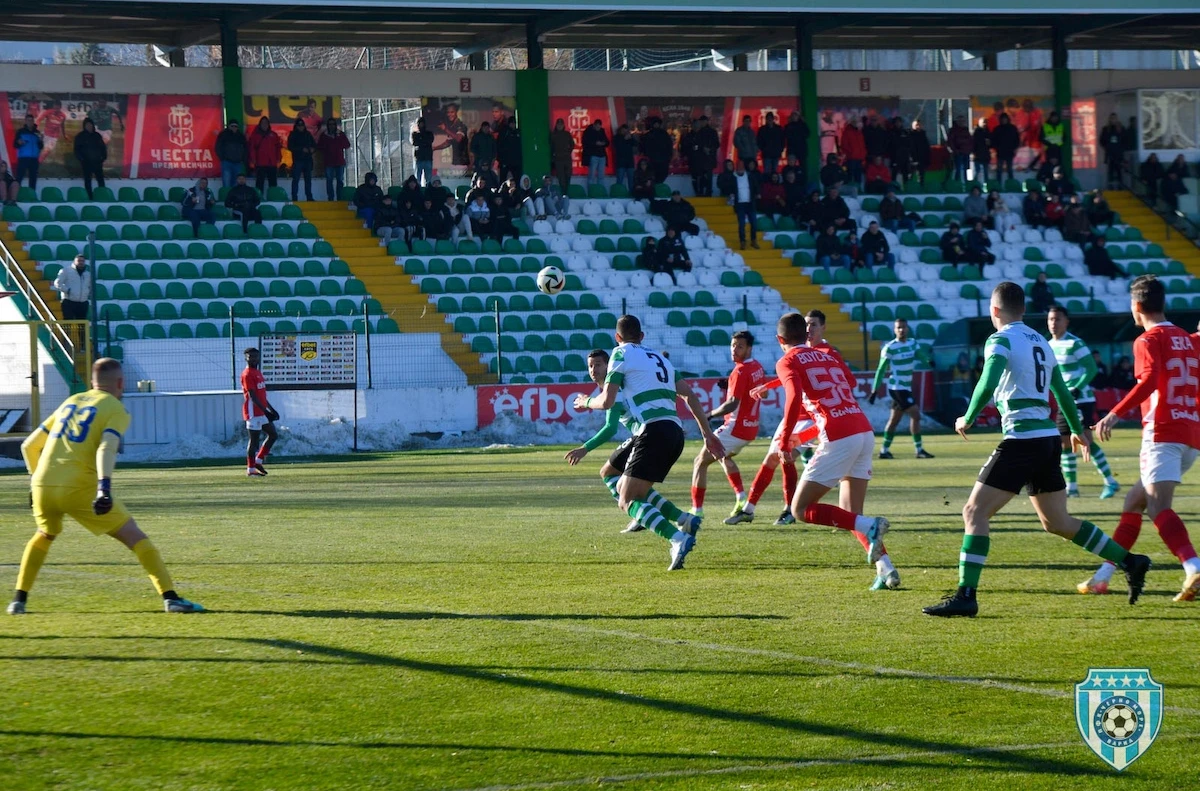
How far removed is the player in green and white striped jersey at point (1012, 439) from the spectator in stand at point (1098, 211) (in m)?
32.5

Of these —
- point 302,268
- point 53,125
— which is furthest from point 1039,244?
point 53,125

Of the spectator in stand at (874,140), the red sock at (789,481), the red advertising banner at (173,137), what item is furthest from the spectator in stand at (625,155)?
the red sock at (789,481)

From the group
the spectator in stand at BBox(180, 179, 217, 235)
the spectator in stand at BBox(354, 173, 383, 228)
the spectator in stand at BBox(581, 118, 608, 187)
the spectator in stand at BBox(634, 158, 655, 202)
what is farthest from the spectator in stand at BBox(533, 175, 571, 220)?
the spectator in stand at BBox(180, 179, 217, 235)

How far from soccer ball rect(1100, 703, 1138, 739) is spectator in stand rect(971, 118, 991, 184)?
117 ft

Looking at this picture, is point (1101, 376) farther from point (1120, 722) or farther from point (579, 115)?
point (1120, 722)

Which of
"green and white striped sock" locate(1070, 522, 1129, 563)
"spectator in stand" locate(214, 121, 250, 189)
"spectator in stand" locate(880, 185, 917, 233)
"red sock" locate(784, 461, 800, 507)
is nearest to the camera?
"green and white striped sock" locate(1070, 522, 1129, 563)

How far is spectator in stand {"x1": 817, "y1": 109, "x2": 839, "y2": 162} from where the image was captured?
136ft

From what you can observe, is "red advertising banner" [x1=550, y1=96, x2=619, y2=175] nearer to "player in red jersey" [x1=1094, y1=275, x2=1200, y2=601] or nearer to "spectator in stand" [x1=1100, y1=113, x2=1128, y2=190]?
"spectator in stand" [x1=1100, y1=113, x2=1128, y2=190]

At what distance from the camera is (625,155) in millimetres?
38031

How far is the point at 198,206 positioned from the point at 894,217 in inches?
675

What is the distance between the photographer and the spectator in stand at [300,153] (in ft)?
117

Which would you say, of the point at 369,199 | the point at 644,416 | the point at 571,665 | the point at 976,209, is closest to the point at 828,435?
the point at 644,416

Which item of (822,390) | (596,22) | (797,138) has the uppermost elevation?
(596,22)

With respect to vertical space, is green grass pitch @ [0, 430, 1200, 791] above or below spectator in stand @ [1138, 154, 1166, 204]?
below
